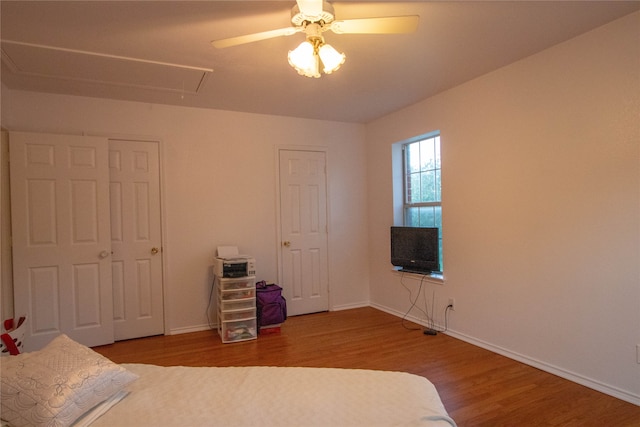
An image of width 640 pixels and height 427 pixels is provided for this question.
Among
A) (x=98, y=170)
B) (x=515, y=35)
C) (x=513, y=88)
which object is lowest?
(x=98, y=170)

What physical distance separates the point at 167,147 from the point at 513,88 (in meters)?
3.48

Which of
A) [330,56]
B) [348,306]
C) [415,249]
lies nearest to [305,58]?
[330,56]

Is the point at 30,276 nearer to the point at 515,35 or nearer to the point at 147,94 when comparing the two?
the point at 147,94

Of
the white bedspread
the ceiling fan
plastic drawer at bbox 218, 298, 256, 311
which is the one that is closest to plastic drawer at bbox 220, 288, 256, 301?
plastic drawer at bbox 218, 298, 256, 311

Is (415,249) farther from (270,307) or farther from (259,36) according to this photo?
(259,36)

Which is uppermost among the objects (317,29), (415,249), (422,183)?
(317,29)

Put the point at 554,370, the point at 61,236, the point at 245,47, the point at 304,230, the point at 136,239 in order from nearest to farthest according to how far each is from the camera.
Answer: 1. the point at 245,47
2. the point at 554,370
3. the point at 61,236
4. the point at 136,239
5. the point at 304,230

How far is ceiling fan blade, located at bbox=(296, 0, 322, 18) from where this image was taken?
5.68 ft

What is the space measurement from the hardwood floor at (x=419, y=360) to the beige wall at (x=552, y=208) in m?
0.24

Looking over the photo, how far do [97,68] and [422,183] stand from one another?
3470 mm

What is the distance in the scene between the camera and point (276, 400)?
1.30 metres

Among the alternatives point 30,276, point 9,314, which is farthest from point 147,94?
point 9,314

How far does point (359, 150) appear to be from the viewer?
15.5ft

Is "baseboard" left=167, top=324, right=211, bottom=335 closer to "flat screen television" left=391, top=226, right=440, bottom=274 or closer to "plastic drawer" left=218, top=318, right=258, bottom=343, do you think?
"plastic drawer" left=218, top=318, right=258, bottom=343
